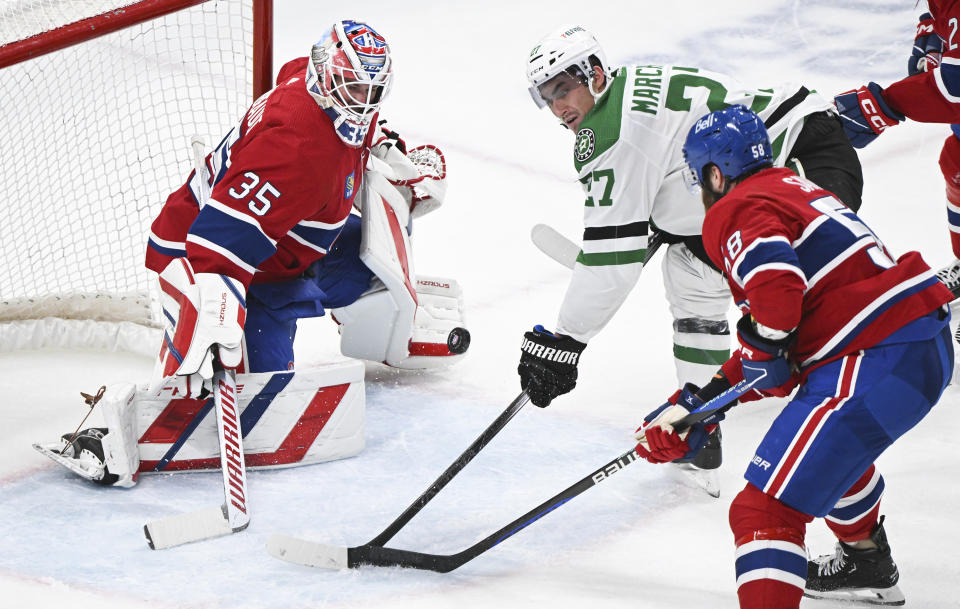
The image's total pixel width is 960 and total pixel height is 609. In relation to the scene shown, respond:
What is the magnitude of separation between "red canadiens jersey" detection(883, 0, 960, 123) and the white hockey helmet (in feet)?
3.03

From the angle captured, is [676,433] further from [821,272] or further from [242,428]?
[242,428]

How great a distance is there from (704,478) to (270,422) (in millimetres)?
1069

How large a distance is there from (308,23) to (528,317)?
2.82 metres

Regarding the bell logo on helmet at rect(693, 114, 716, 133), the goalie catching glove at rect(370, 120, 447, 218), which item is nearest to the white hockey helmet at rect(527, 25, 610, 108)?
the bell logo on helmet at rect(693, 114, 716, 133)

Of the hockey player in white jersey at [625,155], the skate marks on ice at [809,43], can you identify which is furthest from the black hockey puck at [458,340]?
the skate marks on ice at [809,43]

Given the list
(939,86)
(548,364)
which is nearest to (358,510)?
(548,364)

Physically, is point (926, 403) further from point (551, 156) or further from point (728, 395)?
point (551, 156)

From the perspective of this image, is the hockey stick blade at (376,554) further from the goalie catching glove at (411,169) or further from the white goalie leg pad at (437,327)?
the goalie catching glove at (411,169)

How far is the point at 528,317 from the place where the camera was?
3672 millimetres

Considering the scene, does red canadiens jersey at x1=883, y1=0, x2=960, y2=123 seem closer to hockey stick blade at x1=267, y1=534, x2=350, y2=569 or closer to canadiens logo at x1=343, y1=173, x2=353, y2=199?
canadiens logo at x1=343, y1=173, x2=353, y2=199

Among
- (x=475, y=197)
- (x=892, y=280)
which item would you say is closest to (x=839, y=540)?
(x=892, y=280)

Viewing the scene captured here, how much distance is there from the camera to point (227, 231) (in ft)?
7.90

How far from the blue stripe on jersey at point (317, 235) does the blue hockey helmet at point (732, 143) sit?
115cm

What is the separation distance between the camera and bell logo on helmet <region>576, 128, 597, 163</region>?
2.30m
